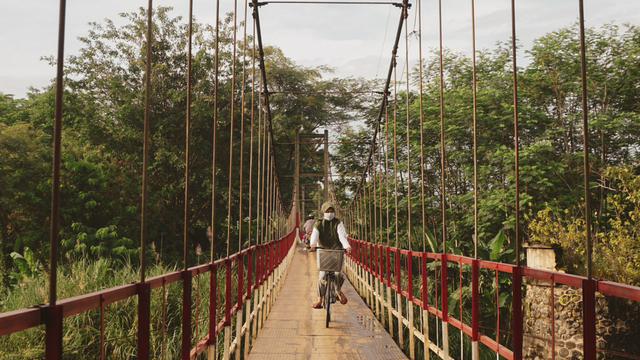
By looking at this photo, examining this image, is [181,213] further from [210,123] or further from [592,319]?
[592,319]

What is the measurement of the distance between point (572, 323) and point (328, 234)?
3.23 meters

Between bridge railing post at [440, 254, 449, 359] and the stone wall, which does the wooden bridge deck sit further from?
the stone wall

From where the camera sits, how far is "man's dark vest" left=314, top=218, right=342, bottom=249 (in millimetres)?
5492

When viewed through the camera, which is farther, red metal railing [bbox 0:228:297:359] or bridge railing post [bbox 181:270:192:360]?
bridge railing post [bbox 181:270:192:360]

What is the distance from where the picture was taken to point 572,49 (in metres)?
14.7

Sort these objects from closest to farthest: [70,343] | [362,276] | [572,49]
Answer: [70,343] < [362,276] < [572,49]

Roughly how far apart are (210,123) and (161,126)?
1.38m

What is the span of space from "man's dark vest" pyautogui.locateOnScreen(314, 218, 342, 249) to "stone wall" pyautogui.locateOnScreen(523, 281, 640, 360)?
2.63 metres

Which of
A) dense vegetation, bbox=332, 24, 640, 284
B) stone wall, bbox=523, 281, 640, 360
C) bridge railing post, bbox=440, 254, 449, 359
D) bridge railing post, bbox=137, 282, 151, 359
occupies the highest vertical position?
dense vegetation, bbox=332, 24, 640, 284

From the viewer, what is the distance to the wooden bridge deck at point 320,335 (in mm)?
4426

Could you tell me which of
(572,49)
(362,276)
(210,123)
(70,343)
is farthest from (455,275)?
(70,343)

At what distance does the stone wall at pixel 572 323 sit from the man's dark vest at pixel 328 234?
2.63 meters

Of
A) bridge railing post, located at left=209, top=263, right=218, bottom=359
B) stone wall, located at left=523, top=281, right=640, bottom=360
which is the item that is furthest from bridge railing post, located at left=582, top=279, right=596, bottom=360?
stone wall, located at left=523, top=281, right=640, bottom=360

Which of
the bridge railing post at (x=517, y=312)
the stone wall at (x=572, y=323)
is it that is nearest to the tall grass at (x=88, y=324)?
the bridge railing post at (x=517, y=312)
